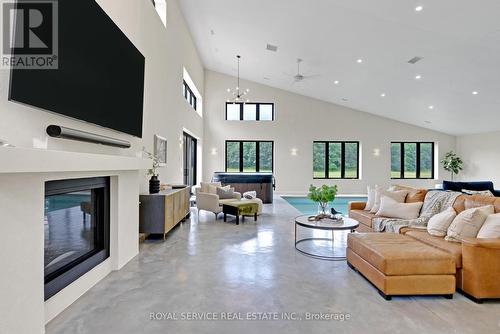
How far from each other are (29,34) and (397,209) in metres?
4.97

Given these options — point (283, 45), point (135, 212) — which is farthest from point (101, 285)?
point (283, 45)

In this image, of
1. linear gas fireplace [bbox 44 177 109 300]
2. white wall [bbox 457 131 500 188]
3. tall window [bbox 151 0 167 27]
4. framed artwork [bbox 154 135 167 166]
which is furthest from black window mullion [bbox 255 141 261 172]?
linear gas fireplace [bbox 44 177 109 300]

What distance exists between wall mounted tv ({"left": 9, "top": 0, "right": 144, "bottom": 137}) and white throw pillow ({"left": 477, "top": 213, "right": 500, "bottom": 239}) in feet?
13.5

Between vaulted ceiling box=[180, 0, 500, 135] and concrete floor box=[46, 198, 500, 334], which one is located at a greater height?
vaulted ceiling box=[180, 0, 500, 135]

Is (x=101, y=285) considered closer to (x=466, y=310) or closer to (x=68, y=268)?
(x=68, y=268)

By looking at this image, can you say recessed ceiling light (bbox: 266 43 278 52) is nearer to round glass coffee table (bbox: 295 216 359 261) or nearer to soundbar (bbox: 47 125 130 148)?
round glass coffee table (bbox: 295 216 359 261)

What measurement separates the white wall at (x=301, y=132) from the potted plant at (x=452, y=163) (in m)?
0.29

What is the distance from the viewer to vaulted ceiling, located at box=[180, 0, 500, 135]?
16.6 feet

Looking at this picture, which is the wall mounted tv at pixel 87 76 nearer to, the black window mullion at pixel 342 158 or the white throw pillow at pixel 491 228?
the white throw pillow at pixel 491 228

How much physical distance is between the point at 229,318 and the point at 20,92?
228 cm

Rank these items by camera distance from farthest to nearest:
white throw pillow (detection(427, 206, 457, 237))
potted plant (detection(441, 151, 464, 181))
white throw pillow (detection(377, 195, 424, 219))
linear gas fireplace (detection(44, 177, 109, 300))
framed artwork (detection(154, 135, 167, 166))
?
potted plant (detection(441, 151, 464, 181))
framed artwork (detection(154, 135, 167, 166))
white throw pillow (detection(377, 195, 424, 219))
white throw pillow (detection(427, 206, 457, 237))
linear gas fireplace (detection(44, 177, 109, 300))

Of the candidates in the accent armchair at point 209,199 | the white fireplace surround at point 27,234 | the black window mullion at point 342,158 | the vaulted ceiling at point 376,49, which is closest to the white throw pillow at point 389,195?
the vaulted ceiling at point 376,49

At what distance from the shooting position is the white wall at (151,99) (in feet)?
6.54

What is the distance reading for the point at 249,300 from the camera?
267 centimetres
